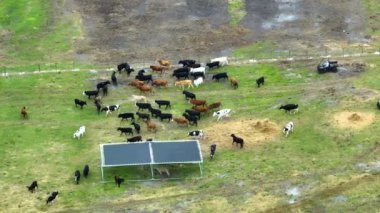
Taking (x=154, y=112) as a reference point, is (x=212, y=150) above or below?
below

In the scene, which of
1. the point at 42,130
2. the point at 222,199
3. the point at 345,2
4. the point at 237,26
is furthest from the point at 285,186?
the point at 345,2

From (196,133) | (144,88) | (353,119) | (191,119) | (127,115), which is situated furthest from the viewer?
(144,88)

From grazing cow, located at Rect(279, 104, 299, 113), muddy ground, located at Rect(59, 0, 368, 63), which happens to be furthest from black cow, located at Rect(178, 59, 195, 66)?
grazing cow, located at Rect(279, 104, 299, 113)

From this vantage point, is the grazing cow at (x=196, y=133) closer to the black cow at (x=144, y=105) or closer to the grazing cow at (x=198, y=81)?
the black cow at (x=144, y=105)

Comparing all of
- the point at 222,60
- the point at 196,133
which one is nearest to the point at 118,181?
the point at 196,133

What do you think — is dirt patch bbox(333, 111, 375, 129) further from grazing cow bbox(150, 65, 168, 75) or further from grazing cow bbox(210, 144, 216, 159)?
grazing cow bbox(150, 65, 168, 75)

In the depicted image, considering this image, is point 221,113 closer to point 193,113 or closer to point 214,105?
point 214,105
